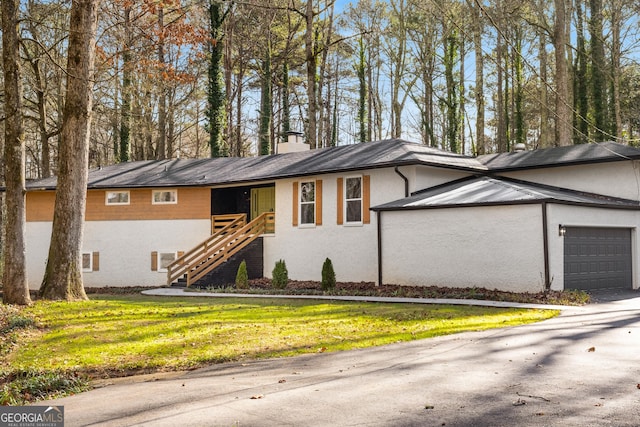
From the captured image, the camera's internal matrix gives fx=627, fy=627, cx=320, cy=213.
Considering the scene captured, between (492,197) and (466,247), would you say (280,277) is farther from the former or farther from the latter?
(492,197)

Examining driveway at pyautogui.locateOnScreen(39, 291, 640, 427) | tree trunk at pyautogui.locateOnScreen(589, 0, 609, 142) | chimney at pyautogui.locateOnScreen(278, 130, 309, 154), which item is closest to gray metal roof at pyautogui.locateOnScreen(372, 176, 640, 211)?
driveway at pyautogui.locateOnScreen(39, 291, 640, 427)

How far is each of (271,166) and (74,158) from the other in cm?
1066

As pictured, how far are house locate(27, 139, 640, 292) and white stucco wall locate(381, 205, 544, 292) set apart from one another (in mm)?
31

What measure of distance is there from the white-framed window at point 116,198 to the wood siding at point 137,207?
5.2 inches

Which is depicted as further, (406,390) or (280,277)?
(280,277)

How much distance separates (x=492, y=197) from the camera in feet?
56.5

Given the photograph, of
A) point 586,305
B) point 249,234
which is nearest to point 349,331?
point 586,305

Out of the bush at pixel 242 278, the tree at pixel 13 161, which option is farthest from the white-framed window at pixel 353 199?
the tree at pixel 13 161

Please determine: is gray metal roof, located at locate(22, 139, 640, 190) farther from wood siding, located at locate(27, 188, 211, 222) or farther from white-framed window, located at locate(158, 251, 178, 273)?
white-framed window, located at locate(158, 251, 178, 273)

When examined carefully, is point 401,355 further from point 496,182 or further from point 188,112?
point 188,112

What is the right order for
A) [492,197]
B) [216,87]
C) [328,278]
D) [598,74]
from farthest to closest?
[598,74]
[216,87]
[328,278]
[492,197]

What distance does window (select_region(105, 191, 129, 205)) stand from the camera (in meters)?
26.2

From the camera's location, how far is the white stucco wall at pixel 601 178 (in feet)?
63.9

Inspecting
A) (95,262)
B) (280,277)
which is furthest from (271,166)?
(95,262)
